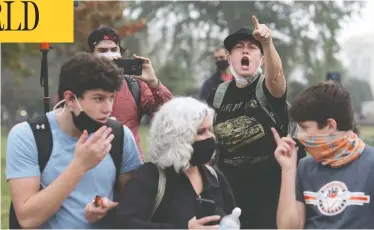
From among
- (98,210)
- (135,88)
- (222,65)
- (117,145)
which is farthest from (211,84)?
(98,210)

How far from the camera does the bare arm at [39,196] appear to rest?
3.42m

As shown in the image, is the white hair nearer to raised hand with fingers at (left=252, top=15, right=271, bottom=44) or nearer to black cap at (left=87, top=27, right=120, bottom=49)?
raised hand with fingers at (left=252, top=15, right=271, bottom=44)

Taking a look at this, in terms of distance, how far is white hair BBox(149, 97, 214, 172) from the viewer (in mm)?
3535

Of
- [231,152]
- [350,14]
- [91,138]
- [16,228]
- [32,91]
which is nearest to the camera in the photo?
[91,138]

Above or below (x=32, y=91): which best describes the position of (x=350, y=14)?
above

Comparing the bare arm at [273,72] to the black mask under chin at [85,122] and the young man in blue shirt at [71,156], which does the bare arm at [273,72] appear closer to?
the young man in blue shirt at [71,156]

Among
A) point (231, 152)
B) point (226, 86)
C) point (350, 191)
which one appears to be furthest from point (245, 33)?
point (350, 191)

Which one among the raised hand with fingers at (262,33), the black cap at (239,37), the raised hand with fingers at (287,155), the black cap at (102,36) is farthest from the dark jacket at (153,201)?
the black cap at (102,36)

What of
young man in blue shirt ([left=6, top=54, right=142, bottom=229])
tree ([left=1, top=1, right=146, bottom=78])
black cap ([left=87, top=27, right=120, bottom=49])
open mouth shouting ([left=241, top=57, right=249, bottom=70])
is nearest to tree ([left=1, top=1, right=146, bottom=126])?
tree ([left=1, top=1, right=146, bottom=78])

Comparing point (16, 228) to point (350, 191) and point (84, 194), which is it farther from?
point (350, 191)

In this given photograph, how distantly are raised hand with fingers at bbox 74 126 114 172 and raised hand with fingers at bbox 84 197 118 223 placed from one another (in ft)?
0.66

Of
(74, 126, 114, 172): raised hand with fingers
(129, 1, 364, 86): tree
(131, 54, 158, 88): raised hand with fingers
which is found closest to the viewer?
(74, 126, 114, 172): raised hand with fingers

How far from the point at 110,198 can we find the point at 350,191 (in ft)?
3.75

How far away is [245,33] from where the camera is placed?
4.79 m
